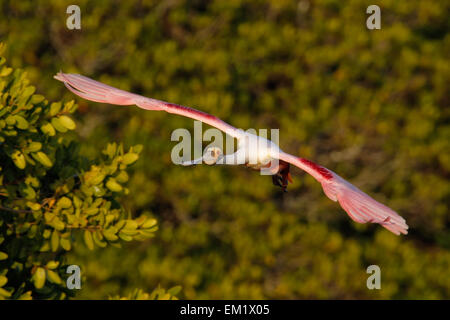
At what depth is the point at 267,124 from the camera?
35.0 ft

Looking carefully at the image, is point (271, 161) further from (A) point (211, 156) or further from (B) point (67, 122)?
(B) point (67, 122)

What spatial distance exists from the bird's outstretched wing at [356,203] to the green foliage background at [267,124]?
4616 mm

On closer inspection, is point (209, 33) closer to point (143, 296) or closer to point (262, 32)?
point (262, 32)

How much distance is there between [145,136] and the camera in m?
9.67

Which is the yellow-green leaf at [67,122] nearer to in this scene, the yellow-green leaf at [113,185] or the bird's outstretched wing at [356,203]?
the yellow-green leaf at [113,185]

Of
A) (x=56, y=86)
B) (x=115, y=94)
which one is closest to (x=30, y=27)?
(x=56, y=86)

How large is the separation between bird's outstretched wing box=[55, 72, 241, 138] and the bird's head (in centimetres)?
12

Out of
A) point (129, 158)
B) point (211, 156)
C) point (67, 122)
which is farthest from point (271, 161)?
point (67, 122)

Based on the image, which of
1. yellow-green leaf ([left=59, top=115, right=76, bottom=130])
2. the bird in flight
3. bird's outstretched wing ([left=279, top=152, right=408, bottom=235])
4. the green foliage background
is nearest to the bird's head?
the bird in flight

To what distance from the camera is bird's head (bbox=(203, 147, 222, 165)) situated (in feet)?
13.9

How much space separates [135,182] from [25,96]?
542cm

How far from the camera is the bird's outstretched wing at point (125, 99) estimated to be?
428cm

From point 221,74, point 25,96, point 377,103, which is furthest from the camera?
point 377,103

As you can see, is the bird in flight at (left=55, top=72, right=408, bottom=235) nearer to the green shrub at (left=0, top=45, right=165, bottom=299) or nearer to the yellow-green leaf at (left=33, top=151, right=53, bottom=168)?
the green shrub at (left=0, top=45, right=165, bottom=299)
